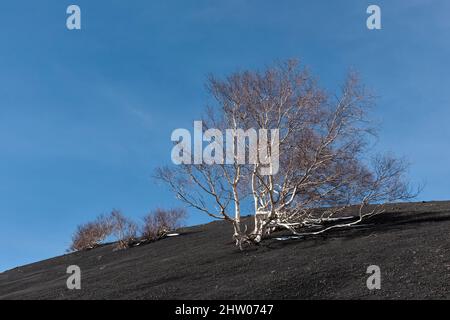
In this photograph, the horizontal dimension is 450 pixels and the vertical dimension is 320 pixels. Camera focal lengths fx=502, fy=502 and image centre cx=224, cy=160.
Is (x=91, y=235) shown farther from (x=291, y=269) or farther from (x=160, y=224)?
(x=291, y=269)

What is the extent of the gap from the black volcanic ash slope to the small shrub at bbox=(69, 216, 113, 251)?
6.47 meters

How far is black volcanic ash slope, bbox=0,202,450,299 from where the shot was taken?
Result: 959 cm

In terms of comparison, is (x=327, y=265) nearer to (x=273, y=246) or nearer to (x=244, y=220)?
(x=273, y=246)

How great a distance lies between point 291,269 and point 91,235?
52.5ft

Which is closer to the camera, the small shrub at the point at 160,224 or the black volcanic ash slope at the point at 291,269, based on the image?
the black volcanic ash slope at the point at 291,269

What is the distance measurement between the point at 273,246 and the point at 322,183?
9.29ft

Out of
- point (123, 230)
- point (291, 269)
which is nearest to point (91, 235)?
point (123, 230)

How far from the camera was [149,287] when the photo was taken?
11680mm

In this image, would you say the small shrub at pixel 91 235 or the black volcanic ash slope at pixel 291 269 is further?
the small shrub at pixel 91 235

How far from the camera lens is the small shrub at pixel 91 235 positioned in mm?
24672

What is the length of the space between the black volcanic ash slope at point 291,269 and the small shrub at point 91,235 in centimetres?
647

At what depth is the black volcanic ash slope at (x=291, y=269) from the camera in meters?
9.59

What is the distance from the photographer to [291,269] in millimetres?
11227
